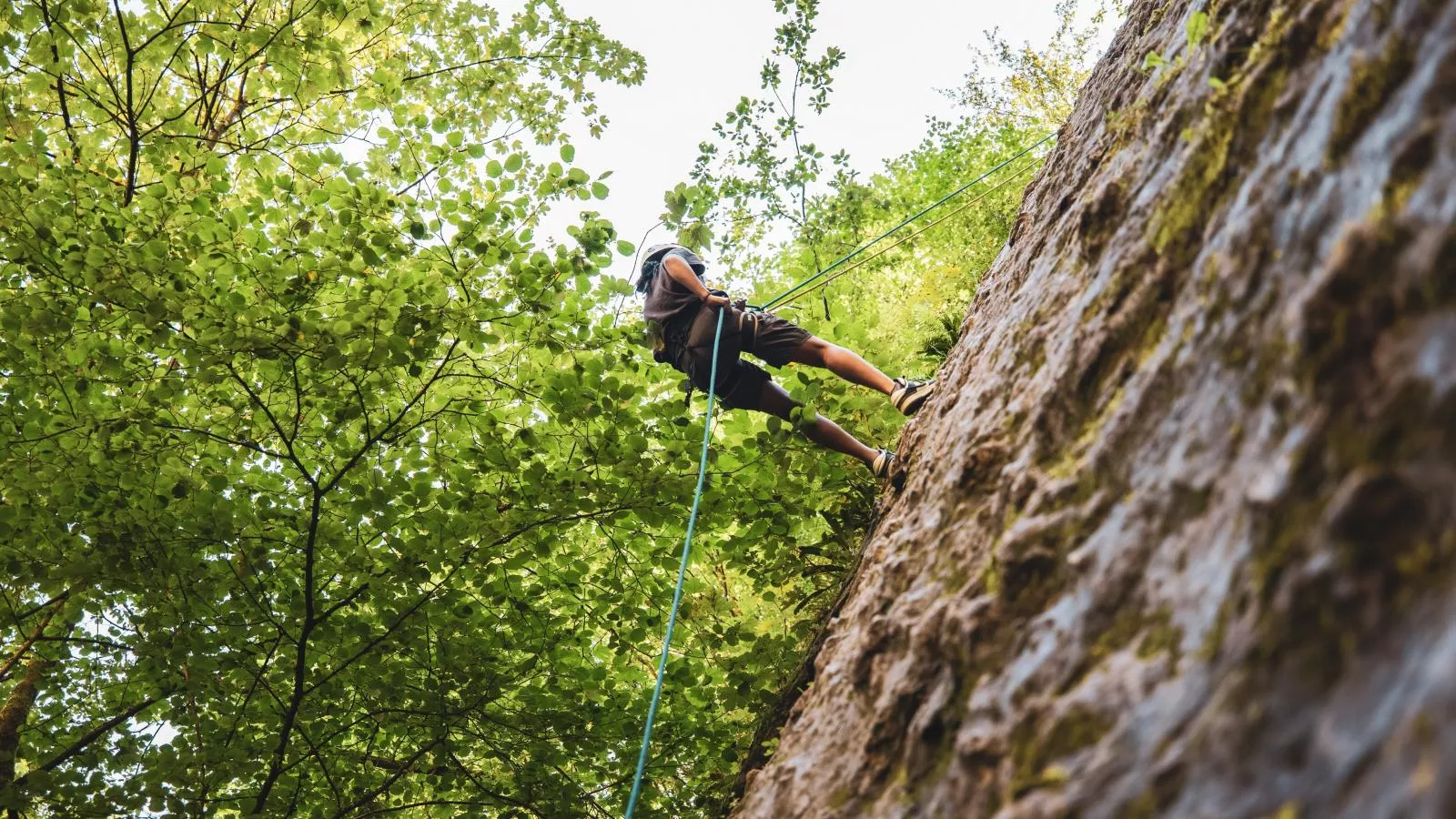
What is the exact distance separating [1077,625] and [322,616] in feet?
14.1

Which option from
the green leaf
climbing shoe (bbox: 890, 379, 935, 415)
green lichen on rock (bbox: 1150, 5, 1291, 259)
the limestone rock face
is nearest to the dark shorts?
climbing shoe (bbox: 890, 379, 935, 415)

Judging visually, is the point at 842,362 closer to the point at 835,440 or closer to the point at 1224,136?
the point at 835,440

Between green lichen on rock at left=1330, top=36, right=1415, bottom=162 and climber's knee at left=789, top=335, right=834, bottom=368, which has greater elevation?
climber's knee at left=789, top=335, right=834, bottom=368

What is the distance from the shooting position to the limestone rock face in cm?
90

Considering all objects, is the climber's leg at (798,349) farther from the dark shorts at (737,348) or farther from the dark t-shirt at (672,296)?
the dark t-shirt at (672,296)

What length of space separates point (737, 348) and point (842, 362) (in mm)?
663

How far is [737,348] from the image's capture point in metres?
5.00

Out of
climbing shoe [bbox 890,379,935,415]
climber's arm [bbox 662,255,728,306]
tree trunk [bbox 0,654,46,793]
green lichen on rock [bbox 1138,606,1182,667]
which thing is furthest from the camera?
tree trunk [bbox 0,654,46,793]

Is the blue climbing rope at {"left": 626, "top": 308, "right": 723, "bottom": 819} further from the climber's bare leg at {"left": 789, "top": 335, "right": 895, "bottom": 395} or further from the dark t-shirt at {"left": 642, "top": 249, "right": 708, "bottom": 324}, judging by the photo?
the climber's bare leg at {"left": 789, "top": 335, "right": 895, "bottom": 395}

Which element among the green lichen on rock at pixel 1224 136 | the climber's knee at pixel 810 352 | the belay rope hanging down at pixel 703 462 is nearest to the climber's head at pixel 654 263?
the belay rope hanging down at pixel 703 462

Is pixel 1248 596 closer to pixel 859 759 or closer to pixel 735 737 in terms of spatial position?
pixel 859 759

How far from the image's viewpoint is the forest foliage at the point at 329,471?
4363mm

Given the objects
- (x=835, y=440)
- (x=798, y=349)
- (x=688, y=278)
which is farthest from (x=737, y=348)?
(x=835, y=440)

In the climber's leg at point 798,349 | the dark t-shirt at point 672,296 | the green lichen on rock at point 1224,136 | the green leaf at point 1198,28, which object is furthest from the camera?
the dark t-shirt at point 672,296
